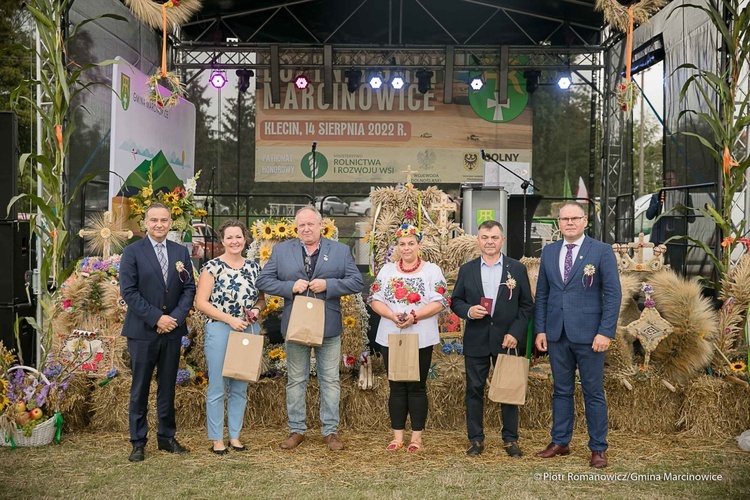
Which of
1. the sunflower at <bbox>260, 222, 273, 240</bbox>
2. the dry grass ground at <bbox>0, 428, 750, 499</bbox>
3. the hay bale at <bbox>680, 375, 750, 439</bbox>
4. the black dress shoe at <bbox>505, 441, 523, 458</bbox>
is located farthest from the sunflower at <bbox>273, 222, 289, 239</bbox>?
the hay bale at <bbox>680, 375, 750, 439</bbox>

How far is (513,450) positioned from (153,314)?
7.30 feet

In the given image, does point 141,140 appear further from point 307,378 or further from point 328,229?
point 307,378

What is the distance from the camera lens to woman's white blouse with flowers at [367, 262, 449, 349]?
4.31 metres

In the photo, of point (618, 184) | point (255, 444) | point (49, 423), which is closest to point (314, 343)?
point (255, 444)

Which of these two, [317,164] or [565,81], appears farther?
[317,164]

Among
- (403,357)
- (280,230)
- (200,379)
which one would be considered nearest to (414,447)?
(403,357)

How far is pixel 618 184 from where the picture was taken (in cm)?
1087

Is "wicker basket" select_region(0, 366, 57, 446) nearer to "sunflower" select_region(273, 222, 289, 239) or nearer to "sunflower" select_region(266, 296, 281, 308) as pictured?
"sunflower" select_region(266, 296, 281, 308)

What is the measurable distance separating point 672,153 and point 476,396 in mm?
5084

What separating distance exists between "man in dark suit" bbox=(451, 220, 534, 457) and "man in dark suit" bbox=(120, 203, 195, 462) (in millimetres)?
1650

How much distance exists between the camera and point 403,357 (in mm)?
4180

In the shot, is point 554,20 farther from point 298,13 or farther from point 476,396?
point 476,396

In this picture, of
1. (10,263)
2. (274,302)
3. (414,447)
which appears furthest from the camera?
(274,302)

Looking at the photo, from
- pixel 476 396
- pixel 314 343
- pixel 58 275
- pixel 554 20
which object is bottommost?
pixel 476 396
